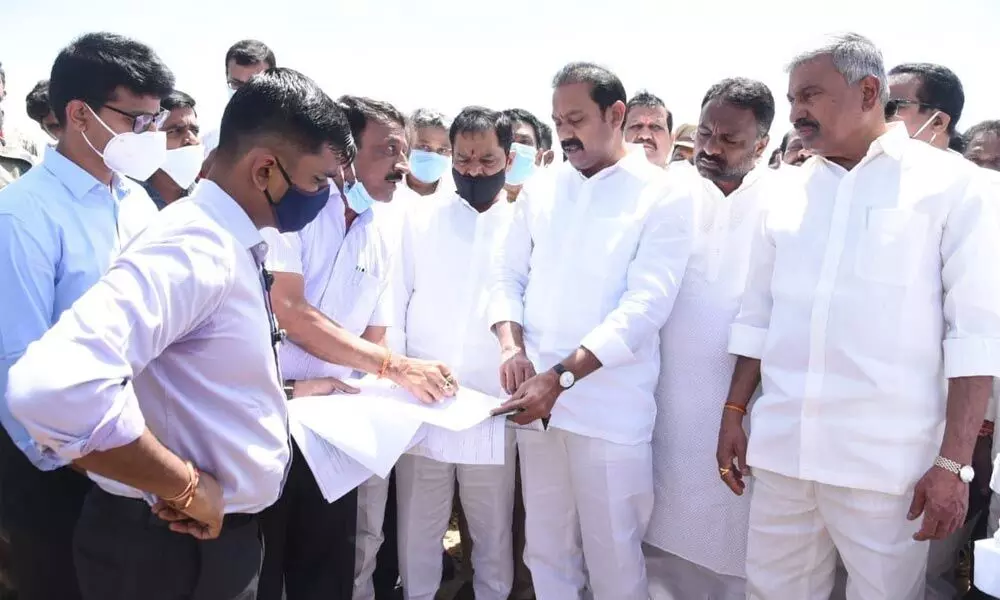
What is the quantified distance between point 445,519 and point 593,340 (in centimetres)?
129

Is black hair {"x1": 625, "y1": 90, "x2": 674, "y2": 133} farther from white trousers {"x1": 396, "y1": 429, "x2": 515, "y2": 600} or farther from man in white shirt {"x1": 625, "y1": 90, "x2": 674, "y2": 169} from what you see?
white trousers {"x1": 396, "y1": 429, "x2": 515, "y2": 600}

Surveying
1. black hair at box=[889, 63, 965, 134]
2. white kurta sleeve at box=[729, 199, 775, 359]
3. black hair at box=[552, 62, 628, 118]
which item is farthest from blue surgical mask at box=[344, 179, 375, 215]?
black hair at box=[889, 63, 965, 134]

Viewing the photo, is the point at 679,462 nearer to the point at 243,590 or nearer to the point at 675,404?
the point at 675,404

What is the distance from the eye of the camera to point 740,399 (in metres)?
2.72

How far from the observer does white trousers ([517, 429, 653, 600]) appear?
113 inches

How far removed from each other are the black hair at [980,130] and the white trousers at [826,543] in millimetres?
2680

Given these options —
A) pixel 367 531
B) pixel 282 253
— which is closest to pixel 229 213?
pixel 282 253

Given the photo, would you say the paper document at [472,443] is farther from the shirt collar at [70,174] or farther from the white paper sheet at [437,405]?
the shirt collar at [70,174]

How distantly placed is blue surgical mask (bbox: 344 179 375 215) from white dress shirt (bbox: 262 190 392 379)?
34 mm

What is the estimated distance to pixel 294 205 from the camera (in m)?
1.77

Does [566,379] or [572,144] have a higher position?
[572,144]

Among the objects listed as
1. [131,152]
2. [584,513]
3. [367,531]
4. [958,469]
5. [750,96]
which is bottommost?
[367,531]

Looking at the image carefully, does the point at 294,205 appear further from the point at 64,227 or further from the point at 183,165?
the point at 183,165

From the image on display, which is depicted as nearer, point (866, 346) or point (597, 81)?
point (866, 346)
